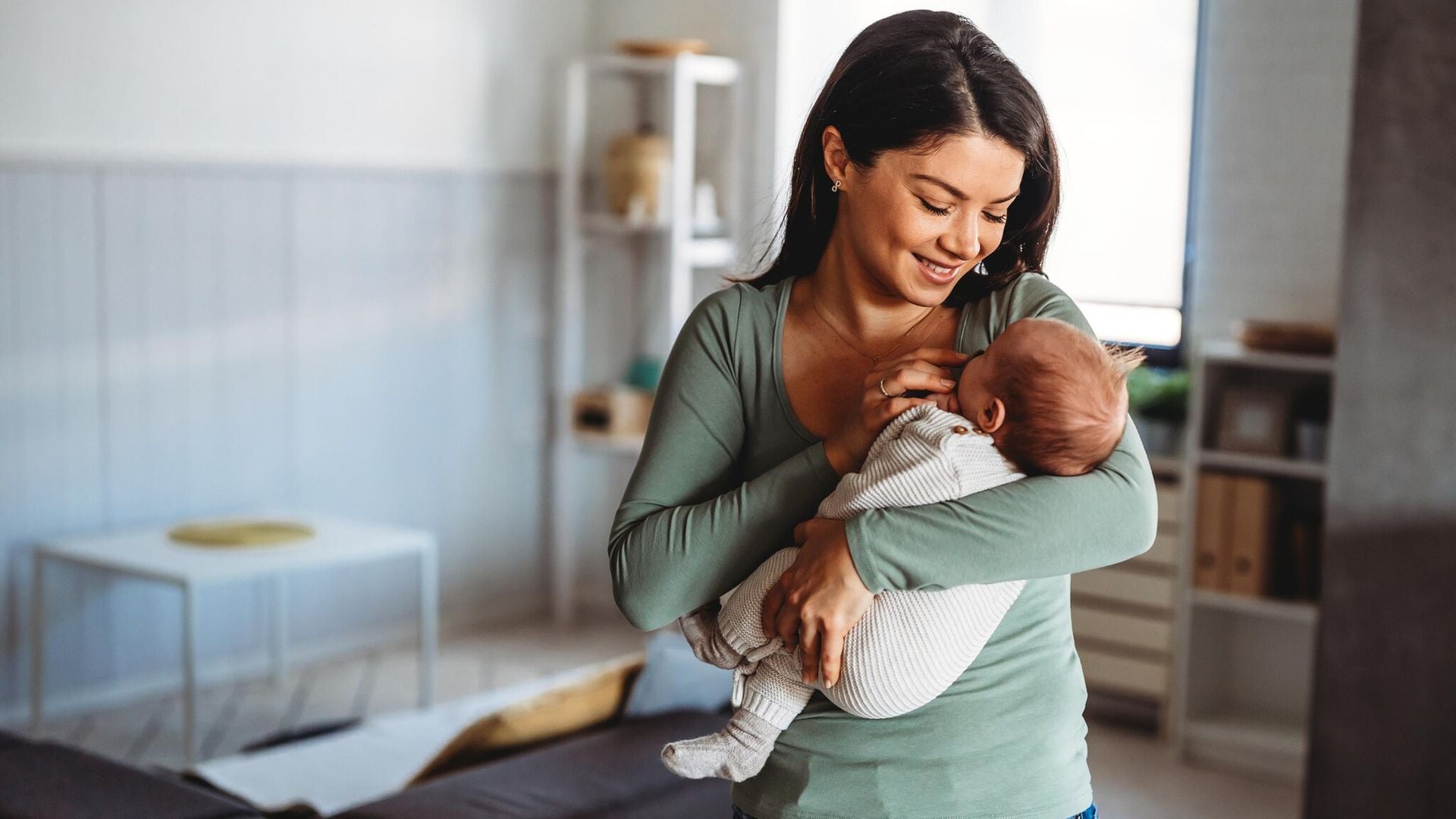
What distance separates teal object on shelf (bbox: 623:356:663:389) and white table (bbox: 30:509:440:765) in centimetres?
137

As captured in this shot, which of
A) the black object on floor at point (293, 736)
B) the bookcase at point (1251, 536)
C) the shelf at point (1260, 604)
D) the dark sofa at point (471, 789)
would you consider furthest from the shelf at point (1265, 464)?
the black object on floor at point (293, 736)

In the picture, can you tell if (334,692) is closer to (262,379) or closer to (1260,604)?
(262,379)

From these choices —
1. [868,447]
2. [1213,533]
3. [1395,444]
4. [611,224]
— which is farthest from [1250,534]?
[868,447]

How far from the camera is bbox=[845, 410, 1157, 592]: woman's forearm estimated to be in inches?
47.6

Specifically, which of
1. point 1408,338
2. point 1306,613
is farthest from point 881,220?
point 1306,613

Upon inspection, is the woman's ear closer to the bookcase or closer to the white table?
the white table

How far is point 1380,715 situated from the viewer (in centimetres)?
288

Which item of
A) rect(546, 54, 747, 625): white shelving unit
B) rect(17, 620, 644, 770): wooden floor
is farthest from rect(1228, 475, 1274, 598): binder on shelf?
rect(17, 620, 644, 770): wooden floor

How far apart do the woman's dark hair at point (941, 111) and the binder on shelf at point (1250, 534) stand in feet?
9.94

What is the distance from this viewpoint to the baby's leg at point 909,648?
4.08 feet

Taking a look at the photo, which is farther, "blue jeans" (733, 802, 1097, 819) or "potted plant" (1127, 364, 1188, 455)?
"potted plant" (1127, 364, 1188, 455)

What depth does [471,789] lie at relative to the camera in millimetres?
2305

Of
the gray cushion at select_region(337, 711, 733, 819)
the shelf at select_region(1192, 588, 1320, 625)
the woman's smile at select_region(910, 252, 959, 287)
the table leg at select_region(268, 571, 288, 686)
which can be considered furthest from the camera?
the table leg at select_region(268, 571, 288, 686)

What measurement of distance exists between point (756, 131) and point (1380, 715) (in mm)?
3188
